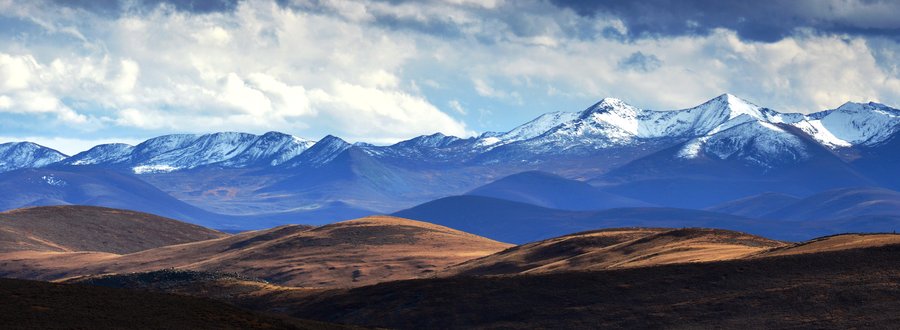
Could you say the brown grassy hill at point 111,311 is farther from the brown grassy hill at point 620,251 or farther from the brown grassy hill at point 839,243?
the brown grassy hill at point 620,251

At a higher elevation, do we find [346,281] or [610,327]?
[346,281]

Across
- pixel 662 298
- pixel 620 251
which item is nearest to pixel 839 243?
pixel 662 298

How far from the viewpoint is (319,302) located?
370 ft

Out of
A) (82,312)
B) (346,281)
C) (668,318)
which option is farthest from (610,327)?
(346,281)

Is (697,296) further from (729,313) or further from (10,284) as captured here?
(10,284)

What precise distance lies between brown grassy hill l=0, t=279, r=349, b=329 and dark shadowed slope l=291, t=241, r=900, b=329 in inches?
969

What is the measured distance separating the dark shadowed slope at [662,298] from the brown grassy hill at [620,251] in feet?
31.9

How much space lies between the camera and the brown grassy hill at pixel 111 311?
6462 centimetres

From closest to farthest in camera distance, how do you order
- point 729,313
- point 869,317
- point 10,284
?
point 10,284 < point 869,317 < point 729,313

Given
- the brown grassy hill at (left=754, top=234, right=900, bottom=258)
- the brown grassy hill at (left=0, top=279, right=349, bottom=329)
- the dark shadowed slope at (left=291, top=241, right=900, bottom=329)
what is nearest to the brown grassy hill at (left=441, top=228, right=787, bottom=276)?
the brown grassy hill at (left=754, top=234, right=900, bottom=258)

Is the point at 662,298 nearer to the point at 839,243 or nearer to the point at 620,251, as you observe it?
the point at 839,243

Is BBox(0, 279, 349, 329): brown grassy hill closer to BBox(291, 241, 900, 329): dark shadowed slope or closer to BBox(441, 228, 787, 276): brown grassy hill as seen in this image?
BBox(291, 241, 900, 329): dark shadowed slope

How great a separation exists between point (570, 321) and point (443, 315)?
11816mm

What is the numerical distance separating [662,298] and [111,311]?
4530 centimetres
